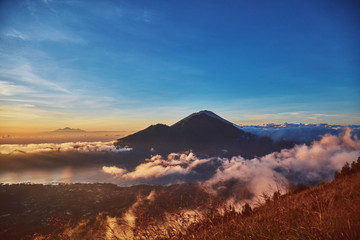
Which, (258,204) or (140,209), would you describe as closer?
(140,209)

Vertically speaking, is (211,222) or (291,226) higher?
(291,226)

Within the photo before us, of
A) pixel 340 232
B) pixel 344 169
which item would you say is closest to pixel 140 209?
pixel 340 232

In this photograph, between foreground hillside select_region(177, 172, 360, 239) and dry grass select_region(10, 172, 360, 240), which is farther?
dry grass select_region(10, 172, 360, 240)

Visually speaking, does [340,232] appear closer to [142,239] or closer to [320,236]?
[320,236]

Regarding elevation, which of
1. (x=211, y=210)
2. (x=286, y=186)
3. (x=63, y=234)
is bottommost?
(x=63, y=234)

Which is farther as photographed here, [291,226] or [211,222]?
[211,222]

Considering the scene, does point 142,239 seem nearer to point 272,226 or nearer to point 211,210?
point 211,210

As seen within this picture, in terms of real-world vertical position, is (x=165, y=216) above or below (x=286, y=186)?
below

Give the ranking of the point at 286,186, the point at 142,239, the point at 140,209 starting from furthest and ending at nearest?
the point at 286,186 < the point at 140,209 < the point at 142,239

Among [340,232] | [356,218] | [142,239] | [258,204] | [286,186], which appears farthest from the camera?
[286,186]

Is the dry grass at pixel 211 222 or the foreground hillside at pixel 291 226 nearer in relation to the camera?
the foreground hillside at pixel 291 226

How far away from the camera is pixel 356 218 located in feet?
12.9

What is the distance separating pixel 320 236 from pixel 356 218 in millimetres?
1261

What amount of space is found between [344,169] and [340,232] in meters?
82.8
